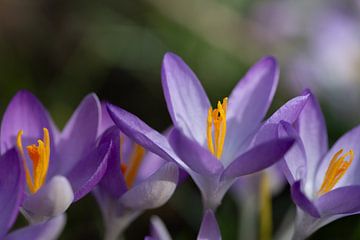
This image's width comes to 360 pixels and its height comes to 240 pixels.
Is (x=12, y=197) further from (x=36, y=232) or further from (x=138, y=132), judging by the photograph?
(x=138, y=132)

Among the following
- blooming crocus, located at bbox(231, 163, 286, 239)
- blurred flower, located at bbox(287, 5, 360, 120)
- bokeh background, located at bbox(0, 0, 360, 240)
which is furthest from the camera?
blurred flower, located at bbox(287, 5, 360, 120)

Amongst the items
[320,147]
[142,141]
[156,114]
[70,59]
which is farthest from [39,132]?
[70,59]

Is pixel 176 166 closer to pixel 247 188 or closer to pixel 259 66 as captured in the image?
pixel 259 66

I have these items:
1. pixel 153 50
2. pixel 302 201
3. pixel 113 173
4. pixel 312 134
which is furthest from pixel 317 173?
pixel 153 50

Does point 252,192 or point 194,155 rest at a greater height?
point 194,155

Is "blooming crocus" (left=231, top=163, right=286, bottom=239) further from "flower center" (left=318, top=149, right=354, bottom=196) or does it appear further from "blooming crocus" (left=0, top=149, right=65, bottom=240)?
"blooming crocus" (left=0, top=149, right=65, bottom=240)

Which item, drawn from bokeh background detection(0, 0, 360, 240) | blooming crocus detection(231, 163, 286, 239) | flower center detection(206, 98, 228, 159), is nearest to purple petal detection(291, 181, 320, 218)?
flower center detection(206, 98, 228, 159)

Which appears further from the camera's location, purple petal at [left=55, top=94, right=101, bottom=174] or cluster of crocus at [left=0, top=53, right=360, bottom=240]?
purple petal at [left=55, top=94, right=101, bottom=174]
